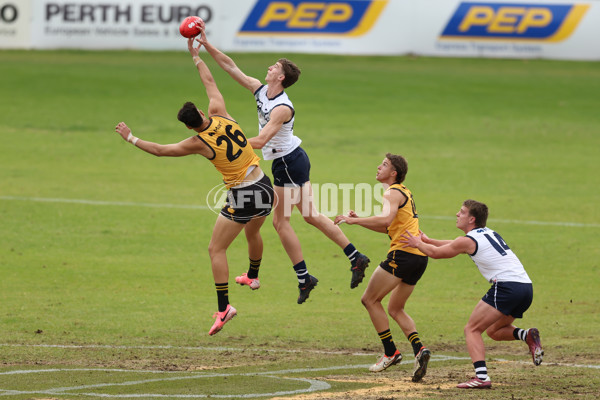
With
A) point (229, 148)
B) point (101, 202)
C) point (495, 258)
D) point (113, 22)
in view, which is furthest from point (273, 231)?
point (113, 22)

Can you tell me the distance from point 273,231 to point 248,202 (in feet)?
32.3

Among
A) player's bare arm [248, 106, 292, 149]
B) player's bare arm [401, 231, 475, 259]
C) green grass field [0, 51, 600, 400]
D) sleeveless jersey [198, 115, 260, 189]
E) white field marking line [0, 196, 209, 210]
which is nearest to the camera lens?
player's bare arm [401, 231, 475, 259]

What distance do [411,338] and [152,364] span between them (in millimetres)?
3650

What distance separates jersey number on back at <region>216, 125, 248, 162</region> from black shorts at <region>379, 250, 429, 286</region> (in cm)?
247

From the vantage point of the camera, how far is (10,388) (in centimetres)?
1166

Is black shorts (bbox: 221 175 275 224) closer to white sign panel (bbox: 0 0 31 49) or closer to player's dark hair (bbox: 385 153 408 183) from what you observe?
player's dark hair (bbox: 385 153 408 183)

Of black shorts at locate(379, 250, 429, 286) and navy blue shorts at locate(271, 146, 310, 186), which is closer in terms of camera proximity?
black shorts at locate(379, 250, 429, 286)

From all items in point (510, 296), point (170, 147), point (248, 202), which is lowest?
point (510, 296)

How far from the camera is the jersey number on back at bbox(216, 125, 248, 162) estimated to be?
13000 mm

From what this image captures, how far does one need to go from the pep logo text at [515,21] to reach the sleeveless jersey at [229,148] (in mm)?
26615

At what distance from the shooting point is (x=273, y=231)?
23.1m

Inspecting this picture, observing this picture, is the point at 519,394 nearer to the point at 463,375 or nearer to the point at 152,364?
the point at 463,375

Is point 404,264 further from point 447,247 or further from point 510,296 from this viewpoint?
point 510,296

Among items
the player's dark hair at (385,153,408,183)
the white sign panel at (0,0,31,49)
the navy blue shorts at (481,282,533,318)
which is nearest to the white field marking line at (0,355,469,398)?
the navy blue shorts at (481,282,533,318)
